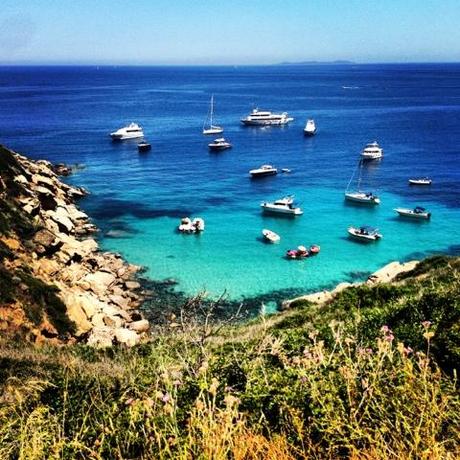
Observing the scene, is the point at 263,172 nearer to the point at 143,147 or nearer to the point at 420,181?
the point at 420,181

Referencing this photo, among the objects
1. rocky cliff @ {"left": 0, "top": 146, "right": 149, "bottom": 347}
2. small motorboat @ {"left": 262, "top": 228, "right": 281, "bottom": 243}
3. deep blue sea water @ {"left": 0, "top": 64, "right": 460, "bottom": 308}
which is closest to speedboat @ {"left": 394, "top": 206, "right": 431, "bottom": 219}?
deep blue sea water @ {"left": 0, "top": 64, "right": 460, "bottom": 308}

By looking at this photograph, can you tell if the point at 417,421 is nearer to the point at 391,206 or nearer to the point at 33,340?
the point at 33,340

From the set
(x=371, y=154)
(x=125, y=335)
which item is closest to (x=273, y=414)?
(x=125, y=335)

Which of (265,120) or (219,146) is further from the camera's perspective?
(265,120)

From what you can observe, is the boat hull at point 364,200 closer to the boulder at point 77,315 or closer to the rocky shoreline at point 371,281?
the rocky shoreline at point 371,281

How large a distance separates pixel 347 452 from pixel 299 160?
68291mm

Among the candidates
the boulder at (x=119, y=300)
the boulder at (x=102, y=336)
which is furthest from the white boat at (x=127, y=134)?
the boulder at (x=102, y=336)

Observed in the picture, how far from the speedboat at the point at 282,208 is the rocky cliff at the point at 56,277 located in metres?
16.5

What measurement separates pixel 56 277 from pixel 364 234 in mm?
25313

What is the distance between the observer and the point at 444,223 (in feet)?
151

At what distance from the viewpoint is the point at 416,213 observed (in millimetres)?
46219

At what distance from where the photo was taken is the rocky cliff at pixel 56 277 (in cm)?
2252

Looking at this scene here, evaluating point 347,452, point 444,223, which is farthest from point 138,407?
point 444,223

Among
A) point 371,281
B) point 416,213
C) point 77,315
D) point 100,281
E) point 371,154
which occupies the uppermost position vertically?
point 371,154
